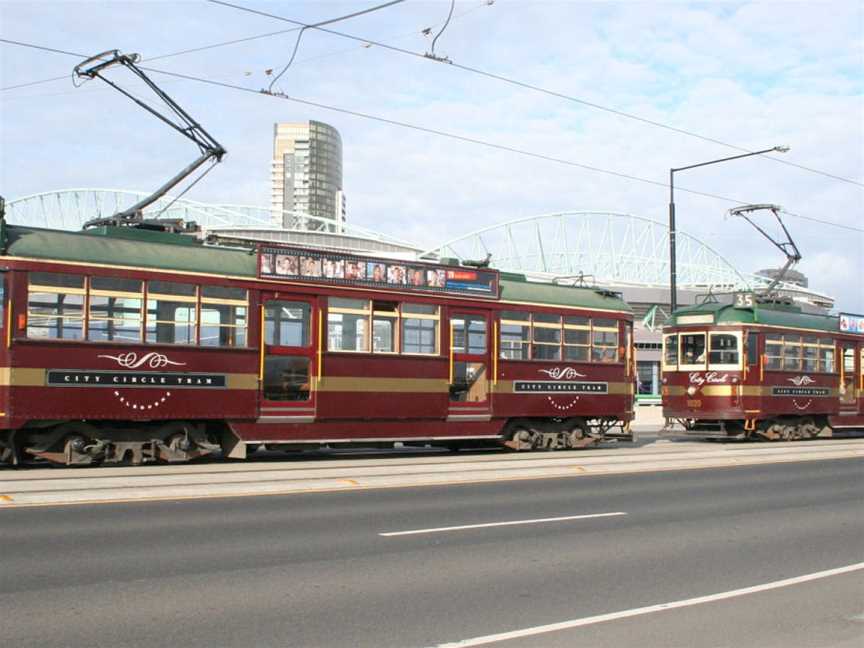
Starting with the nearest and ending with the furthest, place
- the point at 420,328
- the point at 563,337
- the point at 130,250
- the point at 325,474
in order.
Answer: the point at 325,474
the point at 130,250
the point at 420,328
the point at 563,337

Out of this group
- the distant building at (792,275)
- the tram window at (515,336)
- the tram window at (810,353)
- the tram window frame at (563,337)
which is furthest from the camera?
the distant building at (792,275)

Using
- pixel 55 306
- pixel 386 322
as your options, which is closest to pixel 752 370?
pixel 386 322

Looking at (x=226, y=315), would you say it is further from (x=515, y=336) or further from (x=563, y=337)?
(x=563, y=337)

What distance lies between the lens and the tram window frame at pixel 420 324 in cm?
1778

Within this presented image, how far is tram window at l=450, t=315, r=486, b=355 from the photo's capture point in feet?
61.0

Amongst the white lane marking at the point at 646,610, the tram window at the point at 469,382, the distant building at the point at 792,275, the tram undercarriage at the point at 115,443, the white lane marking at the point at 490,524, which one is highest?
the distant building at the point at 792,275

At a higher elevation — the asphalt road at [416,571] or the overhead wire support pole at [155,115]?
the overhead wire support pole at [155,115]

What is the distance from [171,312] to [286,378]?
2.25 meters

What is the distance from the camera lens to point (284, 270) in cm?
1627

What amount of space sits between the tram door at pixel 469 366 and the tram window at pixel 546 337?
4.17 feet

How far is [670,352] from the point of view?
26.1 metres

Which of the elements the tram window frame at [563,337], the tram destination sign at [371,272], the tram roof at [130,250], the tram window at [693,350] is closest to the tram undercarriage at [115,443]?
the tram roof at [130,250]

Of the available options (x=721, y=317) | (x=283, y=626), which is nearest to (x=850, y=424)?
(x=721, y=317)

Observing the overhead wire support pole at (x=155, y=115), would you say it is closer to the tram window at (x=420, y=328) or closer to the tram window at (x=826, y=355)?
the tram window at (x=420, y=328)
